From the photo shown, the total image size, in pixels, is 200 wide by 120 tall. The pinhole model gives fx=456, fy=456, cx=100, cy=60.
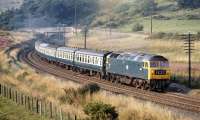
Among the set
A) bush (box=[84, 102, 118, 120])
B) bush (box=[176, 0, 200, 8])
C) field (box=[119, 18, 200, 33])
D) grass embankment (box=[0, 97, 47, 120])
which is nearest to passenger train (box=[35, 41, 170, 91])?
grass embankment (box=[0, 97, 47, 120])

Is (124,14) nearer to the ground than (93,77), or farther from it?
farther from it

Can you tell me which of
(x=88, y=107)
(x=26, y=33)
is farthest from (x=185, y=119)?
(x=26, y=33)

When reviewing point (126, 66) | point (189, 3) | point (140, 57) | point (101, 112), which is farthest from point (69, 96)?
point (189, 3)

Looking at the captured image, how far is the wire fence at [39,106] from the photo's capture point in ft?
85.3

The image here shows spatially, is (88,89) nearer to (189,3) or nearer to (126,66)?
(126,66)

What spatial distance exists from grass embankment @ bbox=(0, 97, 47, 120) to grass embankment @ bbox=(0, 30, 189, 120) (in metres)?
2.27

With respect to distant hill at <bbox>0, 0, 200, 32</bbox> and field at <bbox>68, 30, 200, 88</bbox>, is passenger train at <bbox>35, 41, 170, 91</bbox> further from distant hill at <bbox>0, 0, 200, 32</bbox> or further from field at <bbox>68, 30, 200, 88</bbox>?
distant hill at <bbox>0, 0, 200, 32</bbox>

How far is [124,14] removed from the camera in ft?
512

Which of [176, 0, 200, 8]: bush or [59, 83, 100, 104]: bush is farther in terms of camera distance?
[176, 0, 200, 8]: bush

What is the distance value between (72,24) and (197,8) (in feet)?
151

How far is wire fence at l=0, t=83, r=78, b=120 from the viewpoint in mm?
25991

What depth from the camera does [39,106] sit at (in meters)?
29.4

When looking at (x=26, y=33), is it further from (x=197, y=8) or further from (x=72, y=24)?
(x=197, y=8)

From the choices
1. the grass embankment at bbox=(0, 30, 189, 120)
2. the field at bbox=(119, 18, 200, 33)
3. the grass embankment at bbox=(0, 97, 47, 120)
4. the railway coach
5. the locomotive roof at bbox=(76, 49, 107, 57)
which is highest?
the field at bbox=(119, 18, 200, 33)
